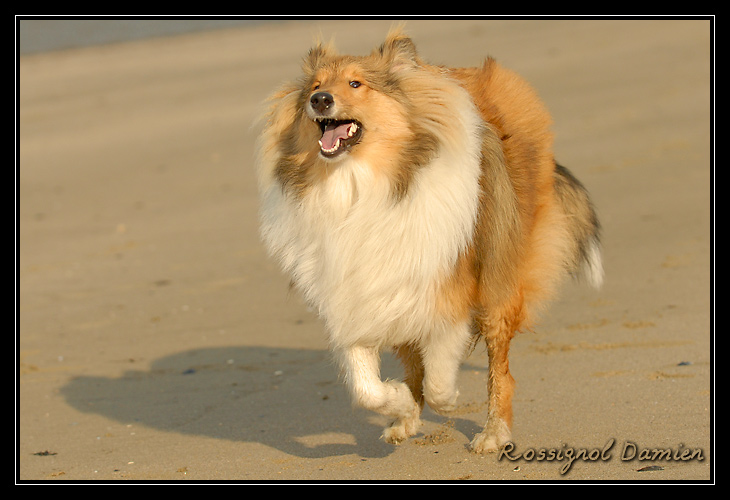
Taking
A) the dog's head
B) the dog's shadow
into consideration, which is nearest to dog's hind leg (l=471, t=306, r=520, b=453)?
the dog's shadow

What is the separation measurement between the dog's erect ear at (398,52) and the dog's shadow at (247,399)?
6.29ft

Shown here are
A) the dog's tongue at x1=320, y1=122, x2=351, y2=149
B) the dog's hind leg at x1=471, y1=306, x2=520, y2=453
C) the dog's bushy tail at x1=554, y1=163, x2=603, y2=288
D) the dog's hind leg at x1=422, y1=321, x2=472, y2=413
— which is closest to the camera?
the dog's tongue at x1=320, y1=122, x2=351, y2=149

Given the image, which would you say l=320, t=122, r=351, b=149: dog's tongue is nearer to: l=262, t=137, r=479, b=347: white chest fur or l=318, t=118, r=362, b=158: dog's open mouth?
l=318, t=118, r=362, b=158: dog's open mouth

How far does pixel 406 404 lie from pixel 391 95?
1.46 metres

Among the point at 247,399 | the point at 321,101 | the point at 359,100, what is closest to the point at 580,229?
the point at 359,100

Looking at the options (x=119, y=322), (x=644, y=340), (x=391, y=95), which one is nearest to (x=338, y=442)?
(x=391, y=95)

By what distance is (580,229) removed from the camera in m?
5.14

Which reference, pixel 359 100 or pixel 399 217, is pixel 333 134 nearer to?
pixel 359 100

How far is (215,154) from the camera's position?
1109 cm

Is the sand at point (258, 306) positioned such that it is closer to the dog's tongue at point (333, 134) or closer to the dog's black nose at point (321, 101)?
the dog's tongue at point (333, 134)

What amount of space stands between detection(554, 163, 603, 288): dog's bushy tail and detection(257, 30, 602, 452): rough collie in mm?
497

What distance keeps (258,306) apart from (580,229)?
114 inches

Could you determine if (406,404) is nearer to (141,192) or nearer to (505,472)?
(505,472)

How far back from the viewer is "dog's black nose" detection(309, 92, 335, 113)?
4039mm
